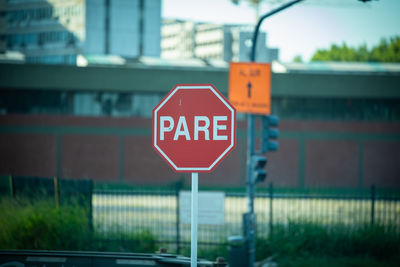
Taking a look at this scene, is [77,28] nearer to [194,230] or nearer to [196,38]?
[194,230]

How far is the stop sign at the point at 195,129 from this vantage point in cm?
441

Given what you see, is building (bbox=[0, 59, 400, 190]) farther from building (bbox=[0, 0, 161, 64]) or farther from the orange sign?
building (bbox=[0, 0, 161, 64])

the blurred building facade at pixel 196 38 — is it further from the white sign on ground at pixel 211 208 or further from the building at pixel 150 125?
the white sign on ground at pixel 211 208

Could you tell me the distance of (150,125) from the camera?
31328 millimetres

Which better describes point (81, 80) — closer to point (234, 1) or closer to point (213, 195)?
point (234, 1)

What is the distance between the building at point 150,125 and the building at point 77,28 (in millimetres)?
25947

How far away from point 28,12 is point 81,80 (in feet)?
117

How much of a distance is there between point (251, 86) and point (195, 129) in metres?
6.43

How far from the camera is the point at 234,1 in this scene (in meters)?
36.7

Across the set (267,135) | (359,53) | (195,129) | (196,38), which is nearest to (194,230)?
(195,129)

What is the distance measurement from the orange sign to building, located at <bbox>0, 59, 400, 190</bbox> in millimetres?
19563

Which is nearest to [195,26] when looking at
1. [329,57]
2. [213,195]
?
[329,57]

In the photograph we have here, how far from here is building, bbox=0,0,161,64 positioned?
55.5 meters

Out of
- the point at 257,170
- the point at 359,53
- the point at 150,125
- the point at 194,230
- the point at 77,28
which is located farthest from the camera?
the point at 359,53
